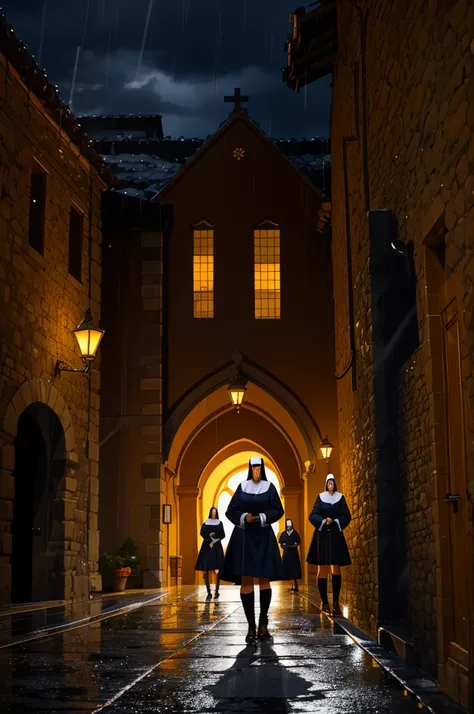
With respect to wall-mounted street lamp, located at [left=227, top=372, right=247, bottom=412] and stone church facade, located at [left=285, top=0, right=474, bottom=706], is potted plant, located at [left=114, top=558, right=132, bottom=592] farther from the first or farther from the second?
stone church facade, located at [left=285, top=0, right=474, bottom=706]

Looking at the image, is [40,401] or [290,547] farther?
[290,547]

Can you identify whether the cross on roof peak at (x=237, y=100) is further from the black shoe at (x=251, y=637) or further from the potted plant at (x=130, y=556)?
the black shoe at (x=251, y=637)

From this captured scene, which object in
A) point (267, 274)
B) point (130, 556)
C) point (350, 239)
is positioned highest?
point (267, 274)

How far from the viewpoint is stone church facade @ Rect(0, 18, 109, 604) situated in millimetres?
13664

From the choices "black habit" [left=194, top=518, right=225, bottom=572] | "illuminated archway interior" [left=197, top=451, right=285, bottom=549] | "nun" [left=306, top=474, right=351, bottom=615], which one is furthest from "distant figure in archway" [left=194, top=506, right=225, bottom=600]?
"illuminated archway interior" [left=197, top=451, right=285, bottom=549]

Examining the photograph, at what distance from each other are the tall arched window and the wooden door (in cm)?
1536

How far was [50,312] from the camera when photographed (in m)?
15.5

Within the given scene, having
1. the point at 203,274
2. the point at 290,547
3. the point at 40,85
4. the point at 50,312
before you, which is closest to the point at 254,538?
the point at 50,312

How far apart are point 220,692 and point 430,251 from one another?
158 inches

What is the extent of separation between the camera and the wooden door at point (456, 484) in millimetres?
6571

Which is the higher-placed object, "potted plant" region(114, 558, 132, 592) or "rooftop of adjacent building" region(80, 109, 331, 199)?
"rooftop of adjacent building" region(80, 109, 331, 199)

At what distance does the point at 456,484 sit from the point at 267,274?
633 inches

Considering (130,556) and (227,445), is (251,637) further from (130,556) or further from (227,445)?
(227,445)

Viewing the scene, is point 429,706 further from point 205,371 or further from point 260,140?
point 260,140
